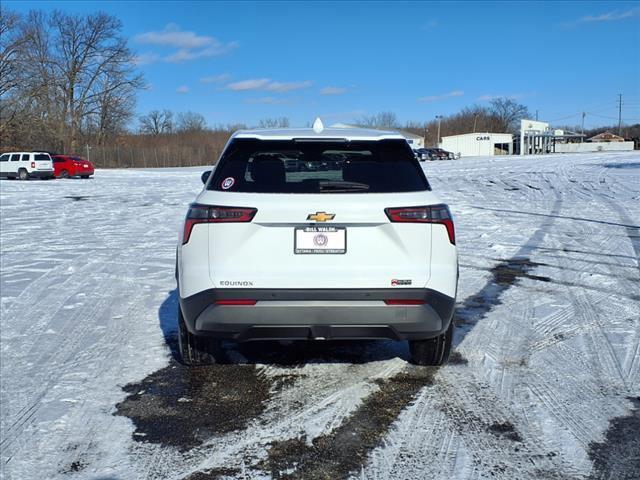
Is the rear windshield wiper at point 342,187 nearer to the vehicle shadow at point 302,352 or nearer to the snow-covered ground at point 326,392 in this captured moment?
the snow-covered ground at point 326,392

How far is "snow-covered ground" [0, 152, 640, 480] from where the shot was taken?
3.07 metres

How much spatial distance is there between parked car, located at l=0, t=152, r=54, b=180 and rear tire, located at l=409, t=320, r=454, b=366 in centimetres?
3400

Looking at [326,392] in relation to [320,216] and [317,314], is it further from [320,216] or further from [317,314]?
[320,216]

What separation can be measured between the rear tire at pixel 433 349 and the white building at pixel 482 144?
3608 inches

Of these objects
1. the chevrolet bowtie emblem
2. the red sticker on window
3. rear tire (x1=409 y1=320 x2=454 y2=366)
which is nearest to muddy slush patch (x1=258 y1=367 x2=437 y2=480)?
rear tire (x1=409 y1=320 x2=454 y2=366)

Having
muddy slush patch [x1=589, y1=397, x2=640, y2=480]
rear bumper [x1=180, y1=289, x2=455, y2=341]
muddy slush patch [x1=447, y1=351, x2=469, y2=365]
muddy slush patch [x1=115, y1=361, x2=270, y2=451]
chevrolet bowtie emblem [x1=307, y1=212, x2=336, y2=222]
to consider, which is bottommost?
muddy slush patch [x1=589, y1=397, x2=640, y2=480]

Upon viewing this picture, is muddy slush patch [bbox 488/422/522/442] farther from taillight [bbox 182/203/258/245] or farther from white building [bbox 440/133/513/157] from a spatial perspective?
white building [bbox 440/133/513/157]

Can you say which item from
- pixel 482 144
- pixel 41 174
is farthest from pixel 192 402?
pixel 482 144

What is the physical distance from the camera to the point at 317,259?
11.6 feet

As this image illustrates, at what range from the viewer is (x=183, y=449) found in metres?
3.21

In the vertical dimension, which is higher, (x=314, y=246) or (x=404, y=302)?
(x=314, y=246)

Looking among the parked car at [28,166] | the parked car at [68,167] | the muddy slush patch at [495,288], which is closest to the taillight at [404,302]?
the muddy slush patch at [495,288]

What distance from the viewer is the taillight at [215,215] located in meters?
3.54

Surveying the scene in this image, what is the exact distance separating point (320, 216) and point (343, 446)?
4.26 ft
